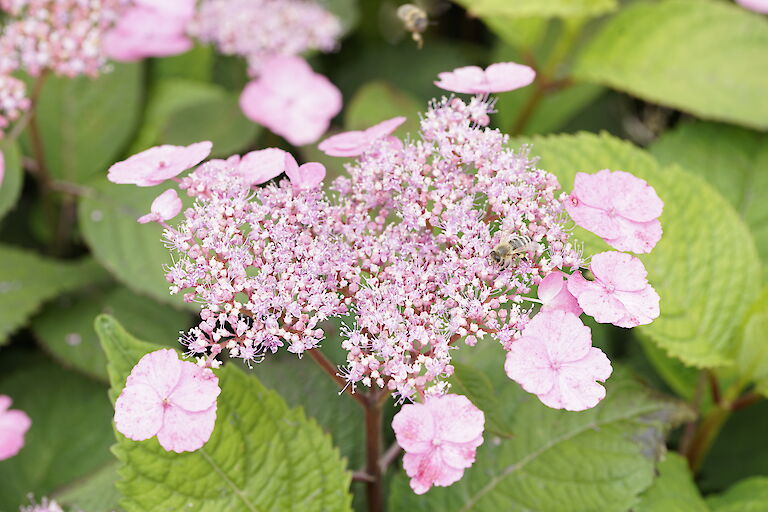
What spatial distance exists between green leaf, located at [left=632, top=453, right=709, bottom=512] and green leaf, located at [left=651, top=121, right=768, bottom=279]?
443mm

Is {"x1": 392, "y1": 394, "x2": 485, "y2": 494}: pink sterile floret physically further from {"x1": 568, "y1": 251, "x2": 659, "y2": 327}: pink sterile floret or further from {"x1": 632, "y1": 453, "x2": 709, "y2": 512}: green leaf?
{"x1": 632, "y1": 453, "x2": 709, "y2": 512}: green leaf

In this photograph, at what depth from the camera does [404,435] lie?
74cm

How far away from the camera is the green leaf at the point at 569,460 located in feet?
3.38

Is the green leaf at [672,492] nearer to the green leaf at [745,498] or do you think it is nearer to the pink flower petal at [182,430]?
the green leaf at [745,498]

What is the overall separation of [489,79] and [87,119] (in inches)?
40.2

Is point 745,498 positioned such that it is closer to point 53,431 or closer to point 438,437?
point 438,437

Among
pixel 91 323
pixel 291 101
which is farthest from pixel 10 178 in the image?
pixel 291 101

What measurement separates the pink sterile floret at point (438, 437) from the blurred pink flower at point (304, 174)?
26cm

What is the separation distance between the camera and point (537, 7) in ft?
4.73

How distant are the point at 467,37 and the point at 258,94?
750 millimetres

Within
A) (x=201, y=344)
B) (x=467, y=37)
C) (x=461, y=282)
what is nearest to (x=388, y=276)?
(x=461, y=282)

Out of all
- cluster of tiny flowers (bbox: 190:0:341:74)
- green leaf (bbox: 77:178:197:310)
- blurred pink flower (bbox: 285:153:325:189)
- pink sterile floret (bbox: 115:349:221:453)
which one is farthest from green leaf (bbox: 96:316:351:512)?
cluster of tiny flowers (bbox: 190:0:341:74)

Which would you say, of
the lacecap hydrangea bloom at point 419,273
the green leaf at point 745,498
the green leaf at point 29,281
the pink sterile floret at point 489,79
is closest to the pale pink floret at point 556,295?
the lacecap hydrangea bloom at point 419,273

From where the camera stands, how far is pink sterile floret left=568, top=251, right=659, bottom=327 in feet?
2.51
